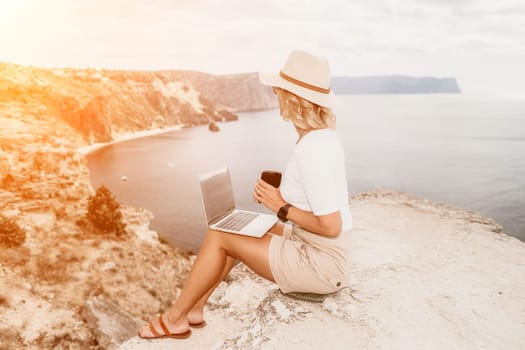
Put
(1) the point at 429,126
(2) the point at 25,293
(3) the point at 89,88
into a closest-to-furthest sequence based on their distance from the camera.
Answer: (2) the point at 25,293, (3) the point at 89,88, (1) the point at 429,126

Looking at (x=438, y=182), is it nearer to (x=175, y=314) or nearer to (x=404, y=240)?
(x=404, y=240)

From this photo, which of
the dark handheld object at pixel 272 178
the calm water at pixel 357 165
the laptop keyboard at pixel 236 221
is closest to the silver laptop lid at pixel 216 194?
the laptop keyboard at pixel 236 221

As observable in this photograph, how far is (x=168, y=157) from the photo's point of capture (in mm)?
102812

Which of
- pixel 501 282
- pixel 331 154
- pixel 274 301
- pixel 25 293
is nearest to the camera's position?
pixel 331 154

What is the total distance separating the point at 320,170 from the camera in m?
2.92

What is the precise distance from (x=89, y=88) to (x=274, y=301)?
13435cm

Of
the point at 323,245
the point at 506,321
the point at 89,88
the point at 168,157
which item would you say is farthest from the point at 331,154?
the point at 89,88

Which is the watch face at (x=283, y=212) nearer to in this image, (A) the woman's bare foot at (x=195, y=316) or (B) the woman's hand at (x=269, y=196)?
(B) the woman's hand at (x=269, y=196)

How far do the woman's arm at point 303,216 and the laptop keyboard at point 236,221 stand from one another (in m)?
0.32

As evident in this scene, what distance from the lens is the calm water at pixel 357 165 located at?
5981 centimetres

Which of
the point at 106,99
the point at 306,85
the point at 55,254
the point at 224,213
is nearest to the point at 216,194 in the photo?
the point at 224,213

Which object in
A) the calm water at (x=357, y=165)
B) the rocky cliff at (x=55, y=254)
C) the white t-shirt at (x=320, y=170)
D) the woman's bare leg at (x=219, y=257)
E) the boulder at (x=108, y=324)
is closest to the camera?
the white t-shirt at (x=320, y=170)

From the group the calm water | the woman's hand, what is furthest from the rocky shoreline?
the calm water

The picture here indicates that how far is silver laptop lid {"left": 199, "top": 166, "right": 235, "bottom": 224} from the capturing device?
3.66 metres
